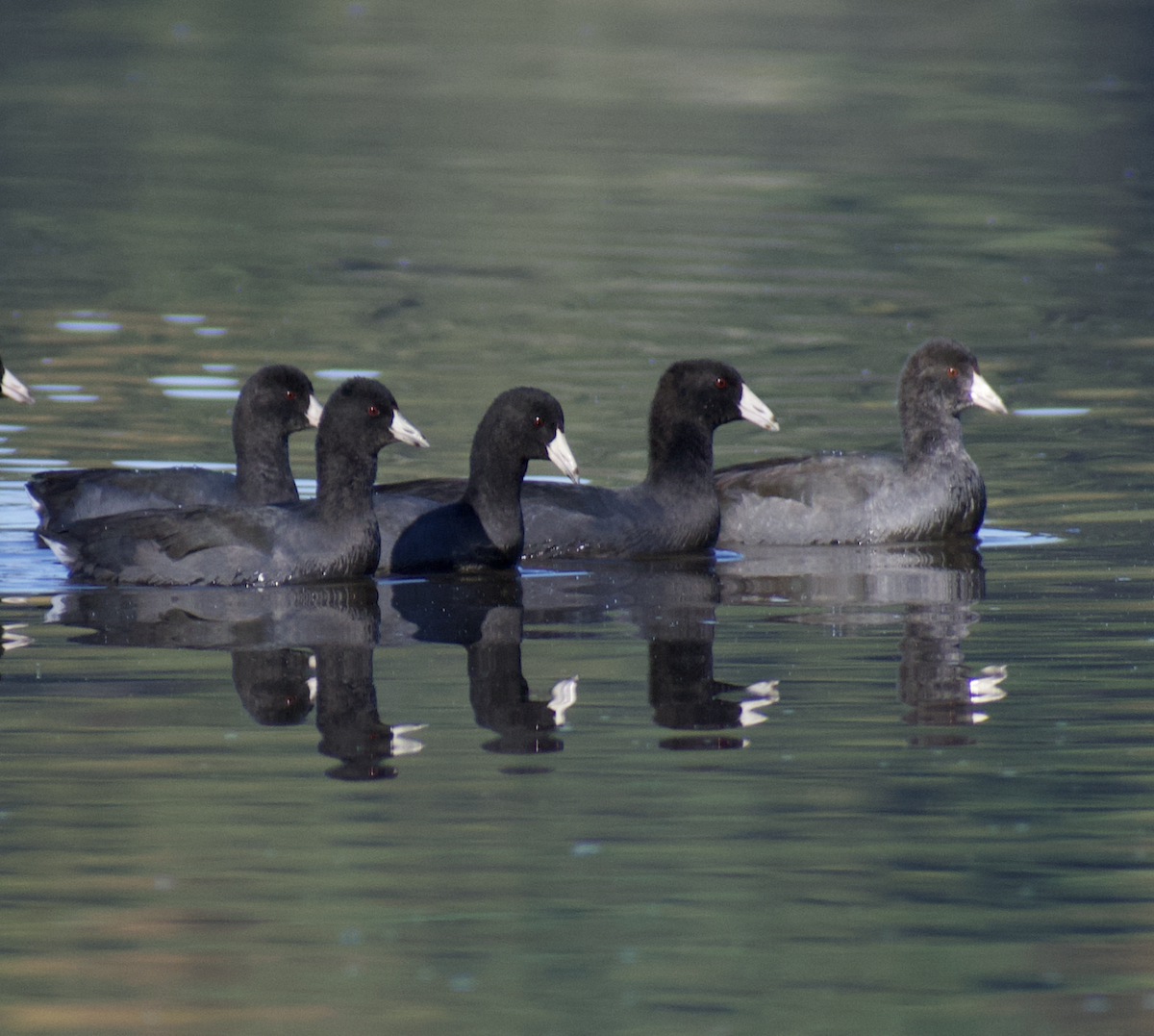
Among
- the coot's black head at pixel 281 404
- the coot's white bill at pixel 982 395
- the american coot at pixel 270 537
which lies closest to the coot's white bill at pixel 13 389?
the coot's black head at pixel 281 404

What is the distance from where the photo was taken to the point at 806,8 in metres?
55.7

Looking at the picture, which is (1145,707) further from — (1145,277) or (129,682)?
(1145,277)

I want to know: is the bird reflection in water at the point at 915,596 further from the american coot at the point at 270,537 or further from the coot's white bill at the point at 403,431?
the american coot at the point at 270,537

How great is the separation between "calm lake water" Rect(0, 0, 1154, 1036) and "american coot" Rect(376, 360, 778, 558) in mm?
309

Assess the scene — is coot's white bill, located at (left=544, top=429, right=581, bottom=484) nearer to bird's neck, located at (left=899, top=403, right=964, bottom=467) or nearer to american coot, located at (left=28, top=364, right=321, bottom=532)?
american coot, located at (left=28, top=364, right=321, bottom=532)

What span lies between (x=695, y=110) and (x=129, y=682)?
98.4 ft

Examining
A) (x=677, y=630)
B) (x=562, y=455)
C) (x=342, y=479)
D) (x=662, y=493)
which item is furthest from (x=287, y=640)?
(x=662, y=493)

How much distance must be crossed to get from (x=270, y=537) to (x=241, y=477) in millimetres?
1474

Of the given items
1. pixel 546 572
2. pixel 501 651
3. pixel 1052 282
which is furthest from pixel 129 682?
pixel 1052 282

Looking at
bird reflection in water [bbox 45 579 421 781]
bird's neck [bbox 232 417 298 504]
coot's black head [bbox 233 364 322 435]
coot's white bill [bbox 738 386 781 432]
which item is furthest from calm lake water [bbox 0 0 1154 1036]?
coot's black head [bbox 233 364 322 435]

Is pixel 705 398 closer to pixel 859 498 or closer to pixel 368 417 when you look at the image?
pixel 859 498

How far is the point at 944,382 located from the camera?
14.5 meters

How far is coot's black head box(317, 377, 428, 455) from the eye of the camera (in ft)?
39.7

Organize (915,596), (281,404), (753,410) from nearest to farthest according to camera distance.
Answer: (915,596)
(281,404)
(753,410)
